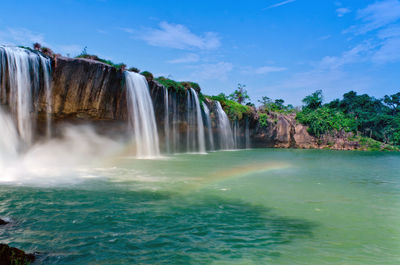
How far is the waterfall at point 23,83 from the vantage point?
45.4 ft

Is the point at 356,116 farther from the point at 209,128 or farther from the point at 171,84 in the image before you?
the point at 171,84

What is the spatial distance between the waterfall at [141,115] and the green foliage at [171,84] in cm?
200

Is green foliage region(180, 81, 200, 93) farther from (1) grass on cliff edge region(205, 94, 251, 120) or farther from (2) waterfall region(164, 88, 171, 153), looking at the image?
(1) grass on cliff edge region(205, 94, 251, 120)

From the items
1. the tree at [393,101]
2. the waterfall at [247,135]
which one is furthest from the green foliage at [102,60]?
the tree at [393,101]

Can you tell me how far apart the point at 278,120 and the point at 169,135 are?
17.8 metres

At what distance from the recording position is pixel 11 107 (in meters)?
14.3

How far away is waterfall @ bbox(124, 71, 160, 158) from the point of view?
1911cm

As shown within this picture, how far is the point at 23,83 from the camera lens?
14.4 m

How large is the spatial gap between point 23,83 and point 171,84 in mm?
10555

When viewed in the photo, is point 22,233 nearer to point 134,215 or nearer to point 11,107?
point 134,215

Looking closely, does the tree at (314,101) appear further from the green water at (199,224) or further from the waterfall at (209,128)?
the green water at (199,224)

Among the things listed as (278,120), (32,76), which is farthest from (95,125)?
(278,120)

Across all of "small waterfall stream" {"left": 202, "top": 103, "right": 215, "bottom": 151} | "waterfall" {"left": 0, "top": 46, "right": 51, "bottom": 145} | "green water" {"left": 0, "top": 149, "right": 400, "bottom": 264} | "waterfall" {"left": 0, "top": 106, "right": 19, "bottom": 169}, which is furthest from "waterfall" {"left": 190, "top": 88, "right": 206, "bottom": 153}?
"green water" {"left": 0, "top": 149, "right": 400, "bottom": 264}

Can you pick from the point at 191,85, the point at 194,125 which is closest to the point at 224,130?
the point at 194,125
